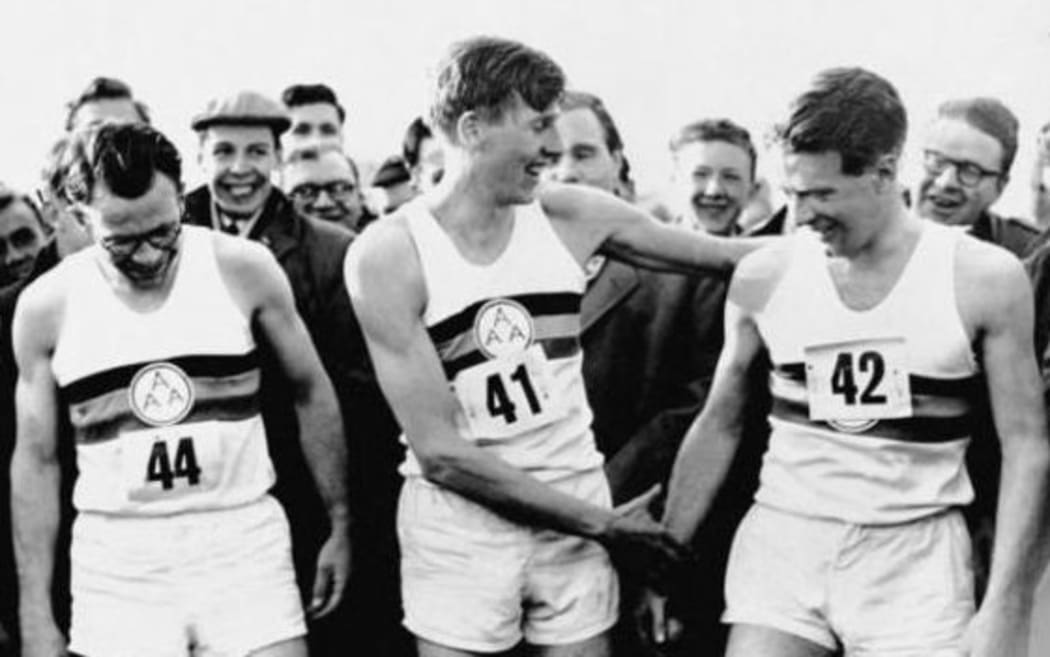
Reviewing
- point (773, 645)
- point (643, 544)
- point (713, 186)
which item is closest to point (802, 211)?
point (643, 544)

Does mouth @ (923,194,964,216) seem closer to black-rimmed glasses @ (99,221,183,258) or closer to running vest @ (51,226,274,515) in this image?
running vest @ (51,226,274,515)

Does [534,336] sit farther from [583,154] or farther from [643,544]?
[583,154]

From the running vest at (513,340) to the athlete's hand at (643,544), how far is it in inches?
8.7

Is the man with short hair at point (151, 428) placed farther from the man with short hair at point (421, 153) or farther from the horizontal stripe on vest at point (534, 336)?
the man with short hair at point (421, 153)

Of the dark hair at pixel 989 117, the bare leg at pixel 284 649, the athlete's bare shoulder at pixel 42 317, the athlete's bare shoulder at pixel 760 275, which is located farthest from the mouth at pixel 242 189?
the dark hair at pixel 989 117

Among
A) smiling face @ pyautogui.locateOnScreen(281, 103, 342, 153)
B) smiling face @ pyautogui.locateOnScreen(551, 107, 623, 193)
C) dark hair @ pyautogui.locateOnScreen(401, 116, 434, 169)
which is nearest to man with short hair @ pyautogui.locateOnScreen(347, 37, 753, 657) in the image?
smiling face @ pyautogui.locateOnScreen(551, 107, 623, 193)

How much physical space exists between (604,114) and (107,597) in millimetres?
2773

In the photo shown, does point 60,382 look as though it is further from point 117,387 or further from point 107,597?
point 107,597

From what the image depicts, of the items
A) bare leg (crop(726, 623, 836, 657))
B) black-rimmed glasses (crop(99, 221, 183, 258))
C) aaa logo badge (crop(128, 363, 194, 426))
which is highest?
black-rimmed glasses (crop(99, 221, 183, 258))

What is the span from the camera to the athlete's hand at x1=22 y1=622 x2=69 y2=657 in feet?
15.5

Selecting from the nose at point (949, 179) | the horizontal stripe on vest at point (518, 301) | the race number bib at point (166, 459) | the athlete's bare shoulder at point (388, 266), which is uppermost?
the nose at point (949, 179)

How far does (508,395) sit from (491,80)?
0.89 meters

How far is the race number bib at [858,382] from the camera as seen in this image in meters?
4.38

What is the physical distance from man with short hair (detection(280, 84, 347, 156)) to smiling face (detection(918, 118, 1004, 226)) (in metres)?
3.70
